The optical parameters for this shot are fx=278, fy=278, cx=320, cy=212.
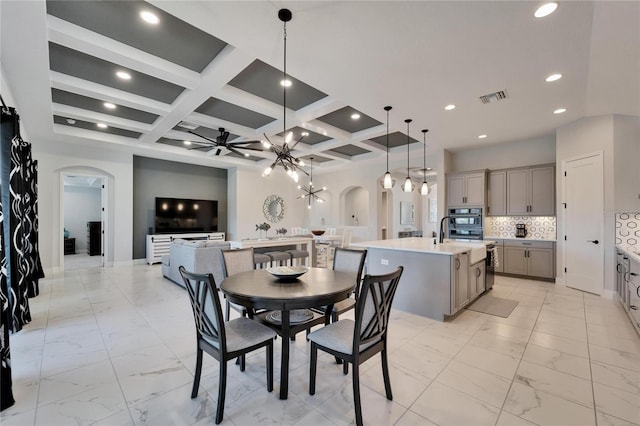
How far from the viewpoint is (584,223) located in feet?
15.2

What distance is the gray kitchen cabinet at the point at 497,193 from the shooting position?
5.87 metres

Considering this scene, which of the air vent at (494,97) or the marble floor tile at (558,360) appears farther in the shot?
the air vent at (494,97)

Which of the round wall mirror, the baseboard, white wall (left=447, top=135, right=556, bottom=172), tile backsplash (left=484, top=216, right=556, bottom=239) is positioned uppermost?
white wall (left=447, top=135, right=556, bottom=172)

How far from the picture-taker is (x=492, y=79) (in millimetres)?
3281

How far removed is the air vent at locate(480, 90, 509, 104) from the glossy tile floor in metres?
2.90

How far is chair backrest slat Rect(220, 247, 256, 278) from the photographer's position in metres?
2.94

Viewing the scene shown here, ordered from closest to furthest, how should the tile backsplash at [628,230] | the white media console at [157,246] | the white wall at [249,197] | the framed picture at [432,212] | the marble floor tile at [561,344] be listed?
the marble floor tile at [561,344]
the tile backsplash at [628,230]
the white media console at [157,246]
the white wall at [249,197]
the framed picture at [432,212]

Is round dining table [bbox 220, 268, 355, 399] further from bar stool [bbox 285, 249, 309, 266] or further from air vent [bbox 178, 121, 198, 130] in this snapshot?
A: air vent [bbox 178, 121, 198, 130]

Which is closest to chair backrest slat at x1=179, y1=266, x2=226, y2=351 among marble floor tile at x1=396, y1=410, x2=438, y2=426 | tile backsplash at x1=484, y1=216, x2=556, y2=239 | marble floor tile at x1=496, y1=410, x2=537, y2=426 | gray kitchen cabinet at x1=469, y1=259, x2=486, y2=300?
marble floor tile at x1=396, y1=410, x2=438, y2=426

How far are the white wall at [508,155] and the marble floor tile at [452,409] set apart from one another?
5.39 metres

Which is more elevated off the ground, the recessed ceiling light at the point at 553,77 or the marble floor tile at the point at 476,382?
the recessed ceiling light at the point at 553,77

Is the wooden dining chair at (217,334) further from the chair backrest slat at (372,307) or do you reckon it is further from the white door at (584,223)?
the white door at (584,223)

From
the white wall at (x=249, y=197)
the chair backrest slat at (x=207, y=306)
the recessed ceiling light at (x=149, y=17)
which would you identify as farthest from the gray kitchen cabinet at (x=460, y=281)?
the white wall at (x=249, y=197)

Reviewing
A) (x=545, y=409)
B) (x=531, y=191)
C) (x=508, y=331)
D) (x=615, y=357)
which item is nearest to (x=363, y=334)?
(x=545, y=409)
